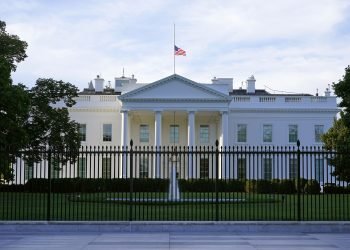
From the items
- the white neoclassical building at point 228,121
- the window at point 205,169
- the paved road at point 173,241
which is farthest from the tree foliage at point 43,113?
the white neoclassical building at point 228,121

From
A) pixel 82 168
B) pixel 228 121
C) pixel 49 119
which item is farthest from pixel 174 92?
pixel 82 168

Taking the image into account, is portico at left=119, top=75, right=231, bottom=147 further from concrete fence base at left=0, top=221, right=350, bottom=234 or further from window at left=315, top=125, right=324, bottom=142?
concrete fence base at left=0, top=221, right=350, bottom=234

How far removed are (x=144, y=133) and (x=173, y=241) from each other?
46150mm

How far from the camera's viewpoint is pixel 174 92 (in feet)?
182

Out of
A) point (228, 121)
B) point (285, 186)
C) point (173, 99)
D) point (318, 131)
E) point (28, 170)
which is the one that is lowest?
point (285, 186)

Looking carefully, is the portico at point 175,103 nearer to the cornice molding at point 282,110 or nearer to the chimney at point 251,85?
the cornice molding at point 282,110

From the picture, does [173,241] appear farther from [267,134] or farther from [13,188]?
[267,134]

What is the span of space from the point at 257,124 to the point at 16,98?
125ft

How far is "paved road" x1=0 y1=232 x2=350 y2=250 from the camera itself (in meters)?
12.6

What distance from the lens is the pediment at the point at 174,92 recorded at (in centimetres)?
5472

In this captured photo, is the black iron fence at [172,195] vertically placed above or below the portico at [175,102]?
below

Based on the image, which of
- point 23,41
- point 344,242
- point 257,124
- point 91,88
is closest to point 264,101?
point 257,124

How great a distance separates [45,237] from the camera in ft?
47.0

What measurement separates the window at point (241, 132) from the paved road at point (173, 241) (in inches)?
1749
